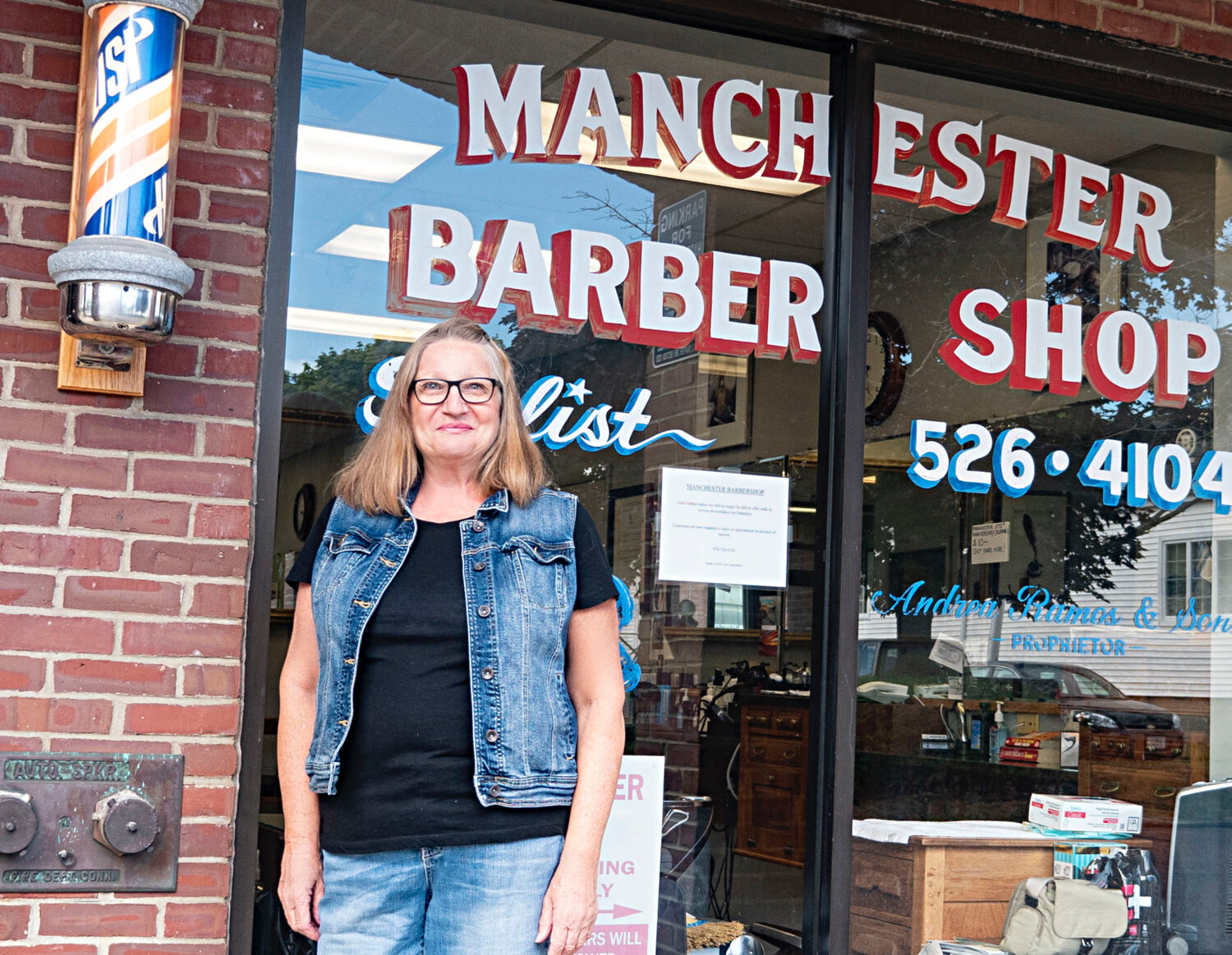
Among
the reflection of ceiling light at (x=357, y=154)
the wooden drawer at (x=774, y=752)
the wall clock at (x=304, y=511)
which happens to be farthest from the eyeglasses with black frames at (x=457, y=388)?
the wooden drawer at (x=774, y=752)

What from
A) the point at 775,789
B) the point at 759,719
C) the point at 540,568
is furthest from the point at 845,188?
the point at 540,568

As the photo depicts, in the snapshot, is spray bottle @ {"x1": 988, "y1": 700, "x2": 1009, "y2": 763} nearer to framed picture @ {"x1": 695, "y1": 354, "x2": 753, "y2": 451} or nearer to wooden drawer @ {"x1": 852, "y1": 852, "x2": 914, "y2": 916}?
wooden drawer @ {"x1": 852, "y1": 852, "x2": 914, "y2": 916}

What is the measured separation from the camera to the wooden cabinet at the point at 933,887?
3.62 m

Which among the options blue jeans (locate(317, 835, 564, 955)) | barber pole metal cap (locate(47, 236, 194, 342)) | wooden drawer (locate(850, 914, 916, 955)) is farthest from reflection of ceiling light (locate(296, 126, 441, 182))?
wooden drawer (locate(850, 914, 916, 955))

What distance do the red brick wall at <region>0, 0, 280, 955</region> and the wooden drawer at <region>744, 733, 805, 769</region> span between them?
4.94 ft

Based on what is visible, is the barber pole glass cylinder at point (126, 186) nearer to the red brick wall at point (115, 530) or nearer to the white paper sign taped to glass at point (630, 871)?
the red brick wall at point (115, 530)

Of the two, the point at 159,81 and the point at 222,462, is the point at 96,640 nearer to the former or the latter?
the point at 222,462

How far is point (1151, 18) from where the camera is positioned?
3961mm

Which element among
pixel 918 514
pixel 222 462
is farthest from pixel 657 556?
pixel 222 462

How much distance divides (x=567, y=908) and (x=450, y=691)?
16.2 inches

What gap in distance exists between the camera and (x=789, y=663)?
12.1 feet

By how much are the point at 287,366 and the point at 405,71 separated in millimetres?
877

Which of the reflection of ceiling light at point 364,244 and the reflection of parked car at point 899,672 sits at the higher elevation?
the reflection of ceiling light at point 364,244

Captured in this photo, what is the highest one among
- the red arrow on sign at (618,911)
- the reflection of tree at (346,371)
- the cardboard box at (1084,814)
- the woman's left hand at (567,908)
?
the reflection of tree at (346,371)
